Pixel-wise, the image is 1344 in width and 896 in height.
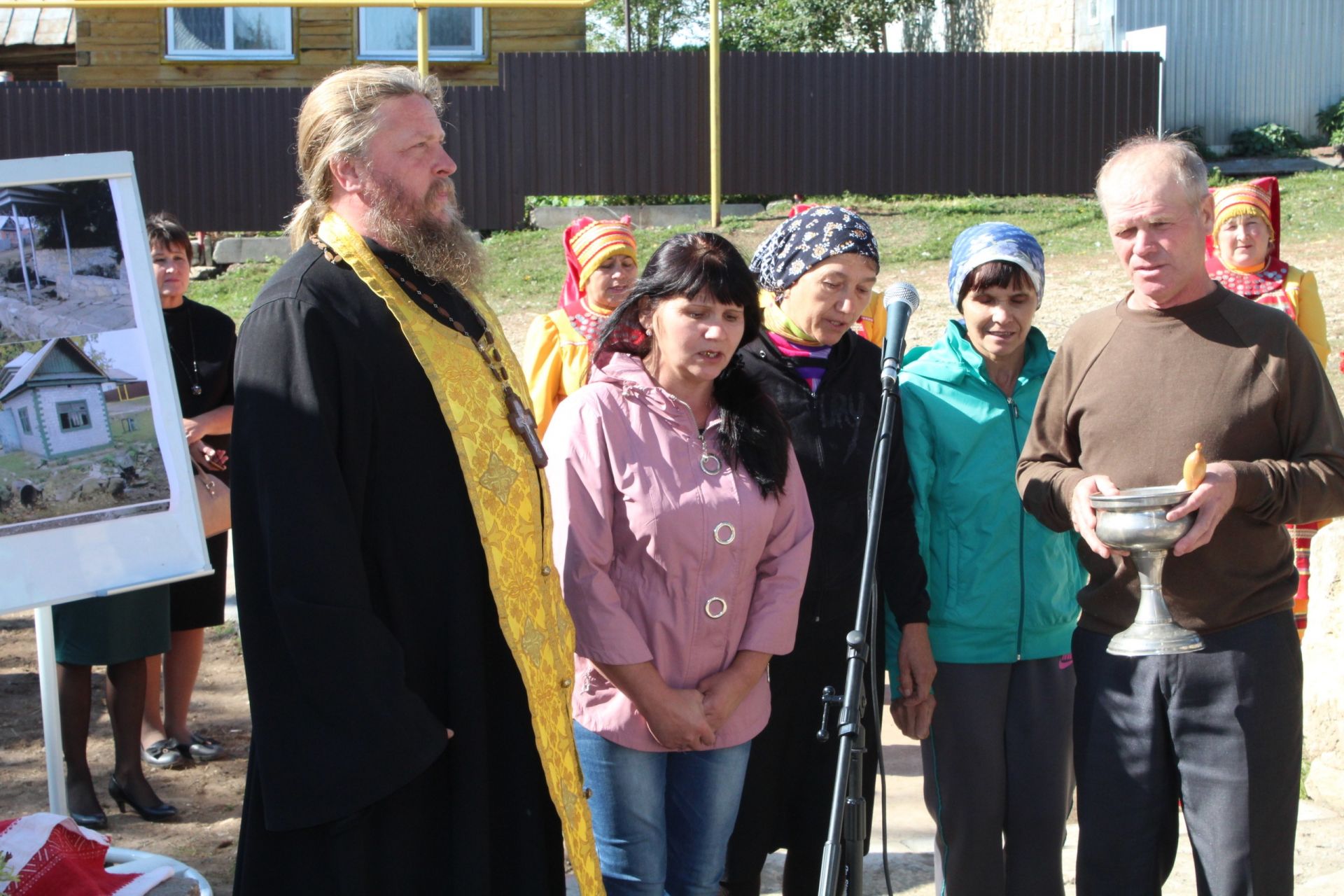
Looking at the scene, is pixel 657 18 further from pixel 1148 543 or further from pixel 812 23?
pixel 1148 543

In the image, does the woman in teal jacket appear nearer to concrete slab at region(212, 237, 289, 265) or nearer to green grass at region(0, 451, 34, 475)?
green grass at region(0, 451, 34, 475)

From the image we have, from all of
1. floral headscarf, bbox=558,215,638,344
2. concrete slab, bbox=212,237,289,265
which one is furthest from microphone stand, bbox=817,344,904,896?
concrete slab, bbox=212,237,289,265

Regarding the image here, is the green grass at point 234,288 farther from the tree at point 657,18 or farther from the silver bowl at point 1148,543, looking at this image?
the tree at point 657,18

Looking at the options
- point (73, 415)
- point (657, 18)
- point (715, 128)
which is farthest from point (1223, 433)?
point (657, 18)

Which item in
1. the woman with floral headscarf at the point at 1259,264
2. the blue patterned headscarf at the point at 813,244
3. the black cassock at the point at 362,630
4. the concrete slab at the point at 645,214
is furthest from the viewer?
the concrete slab at the point at 645,214

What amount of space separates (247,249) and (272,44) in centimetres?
364

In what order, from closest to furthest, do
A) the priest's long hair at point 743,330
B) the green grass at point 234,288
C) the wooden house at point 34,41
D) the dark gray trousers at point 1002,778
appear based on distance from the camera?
the priest's long hair at point 743,330, the dark gray trousers at point 1002,778, the green grass at point 234,288, the wooden house at point 34,41

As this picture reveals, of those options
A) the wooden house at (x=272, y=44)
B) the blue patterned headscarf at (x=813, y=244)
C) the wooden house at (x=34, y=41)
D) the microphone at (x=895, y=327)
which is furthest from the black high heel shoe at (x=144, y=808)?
the wooden house at (x=34, y=41)

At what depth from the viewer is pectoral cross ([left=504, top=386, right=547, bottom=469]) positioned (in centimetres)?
257

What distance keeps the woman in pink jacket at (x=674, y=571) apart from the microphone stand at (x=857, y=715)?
270 mm

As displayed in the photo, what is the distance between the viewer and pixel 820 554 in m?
3.22

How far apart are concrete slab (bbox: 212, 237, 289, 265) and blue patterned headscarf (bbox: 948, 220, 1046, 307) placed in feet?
41.9

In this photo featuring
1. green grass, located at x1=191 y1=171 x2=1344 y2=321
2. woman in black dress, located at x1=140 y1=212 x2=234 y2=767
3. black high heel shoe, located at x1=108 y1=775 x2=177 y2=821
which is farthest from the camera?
green grass, located at x1=191 y1=171 x2=1344 y2=321

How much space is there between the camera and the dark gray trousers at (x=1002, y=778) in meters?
3.15
